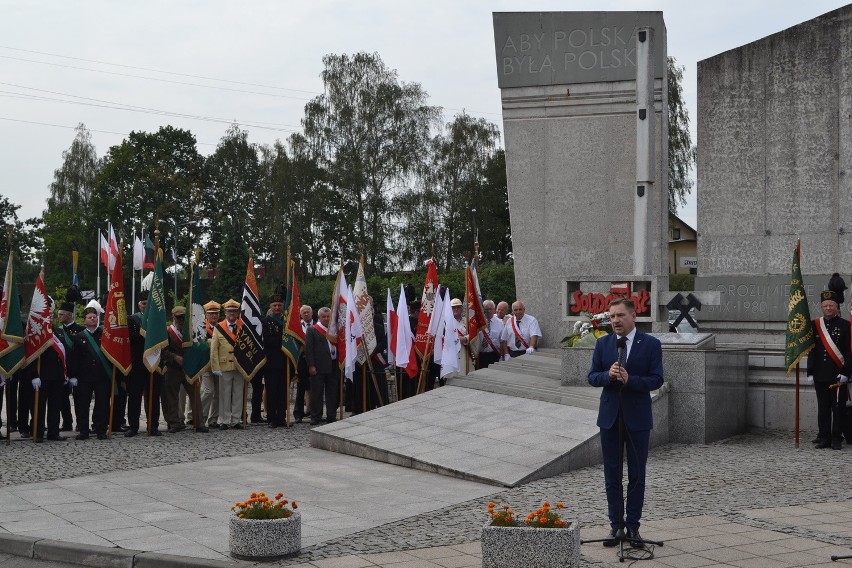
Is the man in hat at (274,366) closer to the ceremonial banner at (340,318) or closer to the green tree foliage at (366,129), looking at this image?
the ceremonial banner at (340,318)

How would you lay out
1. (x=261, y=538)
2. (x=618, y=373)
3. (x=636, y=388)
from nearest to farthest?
(x=618, y=373) → (x=261, y=538) → (x=636, y=388)

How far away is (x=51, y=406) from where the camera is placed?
45.8ft

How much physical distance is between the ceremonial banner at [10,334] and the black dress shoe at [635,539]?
9458 mm

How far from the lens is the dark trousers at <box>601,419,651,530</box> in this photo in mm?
7270

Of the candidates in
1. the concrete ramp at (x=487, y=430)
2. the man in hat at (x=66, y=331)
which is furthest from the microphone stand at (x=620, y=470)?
the man in hat at (x=66, y=331)

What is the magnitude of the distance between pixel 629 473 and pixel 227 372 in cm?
904

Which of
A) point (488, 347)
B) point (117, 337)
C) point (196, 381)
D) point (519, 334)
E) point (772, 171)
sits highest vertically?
point (772, 171)

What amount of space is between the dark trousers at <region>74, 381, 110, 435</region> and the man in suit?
9.49ft

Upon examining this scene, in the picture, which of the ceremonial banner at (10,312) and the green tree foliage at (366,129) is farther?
the green tree foliage at (366,129)

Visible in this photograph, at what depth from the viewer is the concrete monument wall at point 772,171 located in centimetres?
1436

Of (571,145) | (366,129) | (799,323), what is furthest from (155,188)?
(799,323)

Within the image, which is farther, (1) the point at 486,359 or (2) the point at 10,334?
(1) the point at 486,359

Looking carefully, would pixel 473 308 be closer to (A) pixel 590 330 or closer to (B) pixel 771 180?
(A) pixel 590 330

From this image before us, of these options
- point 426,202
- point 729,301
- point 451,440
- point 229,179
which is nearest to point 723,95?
A: point 729,301
